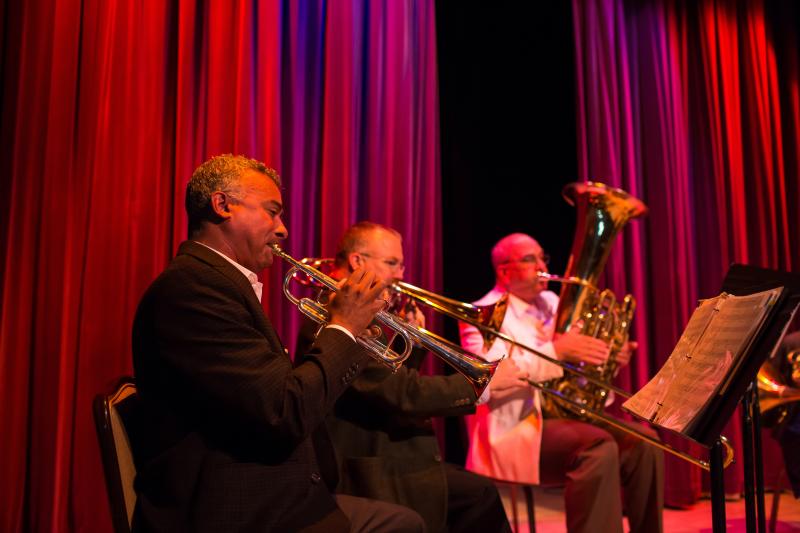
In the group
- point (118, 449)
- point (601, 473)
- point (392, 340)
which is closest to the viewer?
point (118, 449)

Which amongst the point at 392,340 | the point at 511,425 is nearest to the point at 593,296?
the point at 511,425

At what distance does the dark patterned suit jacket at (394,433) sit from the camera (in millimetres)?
2480

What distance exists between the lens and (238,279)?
1.91m

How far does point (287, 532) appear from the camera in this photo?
176 centimetres

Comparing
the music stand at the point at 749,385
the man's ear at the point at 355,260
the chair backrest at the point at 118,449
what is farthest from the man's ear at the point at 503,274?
the chair backrest at the point at 118,449

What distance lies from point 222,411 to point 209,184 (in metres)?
0.72

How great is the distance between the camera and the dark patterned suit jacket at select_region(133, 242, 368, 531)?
5.53 ft

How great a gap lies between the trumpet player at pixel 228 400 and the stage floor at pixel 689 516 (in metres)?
2.80

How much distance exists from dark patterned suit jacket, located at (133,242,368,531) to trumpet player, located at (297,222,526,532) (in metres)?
0.64

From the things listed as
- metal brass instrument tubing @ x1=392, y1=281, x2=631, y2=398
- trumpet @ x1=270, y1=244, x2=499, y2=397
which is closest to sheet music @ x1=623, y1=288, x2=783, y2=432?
trumpet @ x1=270, y1=244, x2=499, y2=397

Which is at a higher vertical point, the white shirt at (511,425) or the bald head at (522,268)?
the bald head at (522,268)

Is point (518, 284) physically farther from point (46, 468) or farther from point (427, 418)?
point (46, 468)

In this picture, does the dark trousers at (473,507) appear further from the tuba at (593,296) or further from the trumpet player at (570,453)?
the tuba at (593,296)

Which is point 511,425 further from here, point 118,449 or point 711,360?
point 118,449
